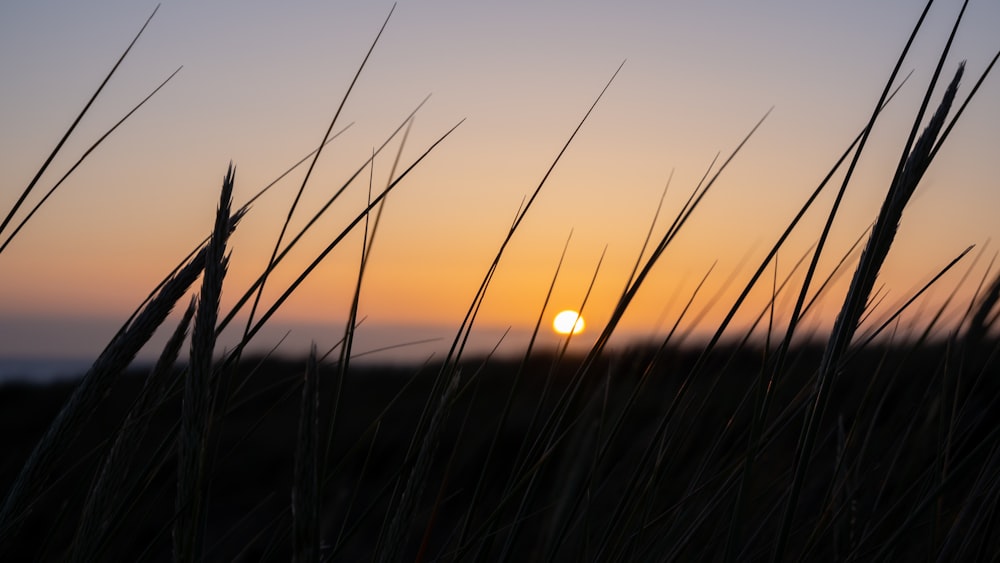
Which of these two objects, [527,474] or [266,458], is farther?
[266,458]

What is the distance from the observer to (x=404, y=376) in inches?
225

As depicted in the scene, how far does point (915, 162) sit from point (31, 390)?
18.2ft

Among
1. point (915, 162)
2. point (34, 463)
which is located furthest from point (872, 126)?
point (34, 463)

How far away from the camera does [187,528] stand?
23.3 inches

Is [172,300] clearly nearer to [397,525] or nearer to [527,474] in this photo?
[397,525]

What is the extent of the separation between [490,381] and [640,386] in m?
4.27

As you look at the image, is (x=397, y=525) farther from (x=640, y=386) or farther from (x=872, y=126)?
(x=872, y=126)

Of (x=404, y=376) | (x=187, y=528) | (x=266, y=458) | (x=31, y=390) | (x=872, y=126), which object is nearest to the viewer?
(x=187, y=528)

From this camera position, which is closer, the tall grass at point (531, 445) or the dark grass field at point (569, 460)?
the tall grass at point (531, 445)

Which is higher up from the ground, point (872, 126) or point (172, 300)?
point (872, 126)

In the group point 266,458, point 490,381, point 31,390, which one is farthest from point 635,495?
point 31,390

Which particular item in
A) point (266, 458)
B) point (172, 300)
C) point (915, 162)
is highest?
point (915, 162)

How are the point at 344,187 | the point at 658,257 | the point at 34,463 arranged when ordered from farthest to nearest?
the point at 344,187, the point at 658,257, the point at 34,463

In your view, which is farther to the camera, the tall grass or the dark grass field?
the dark grass field
